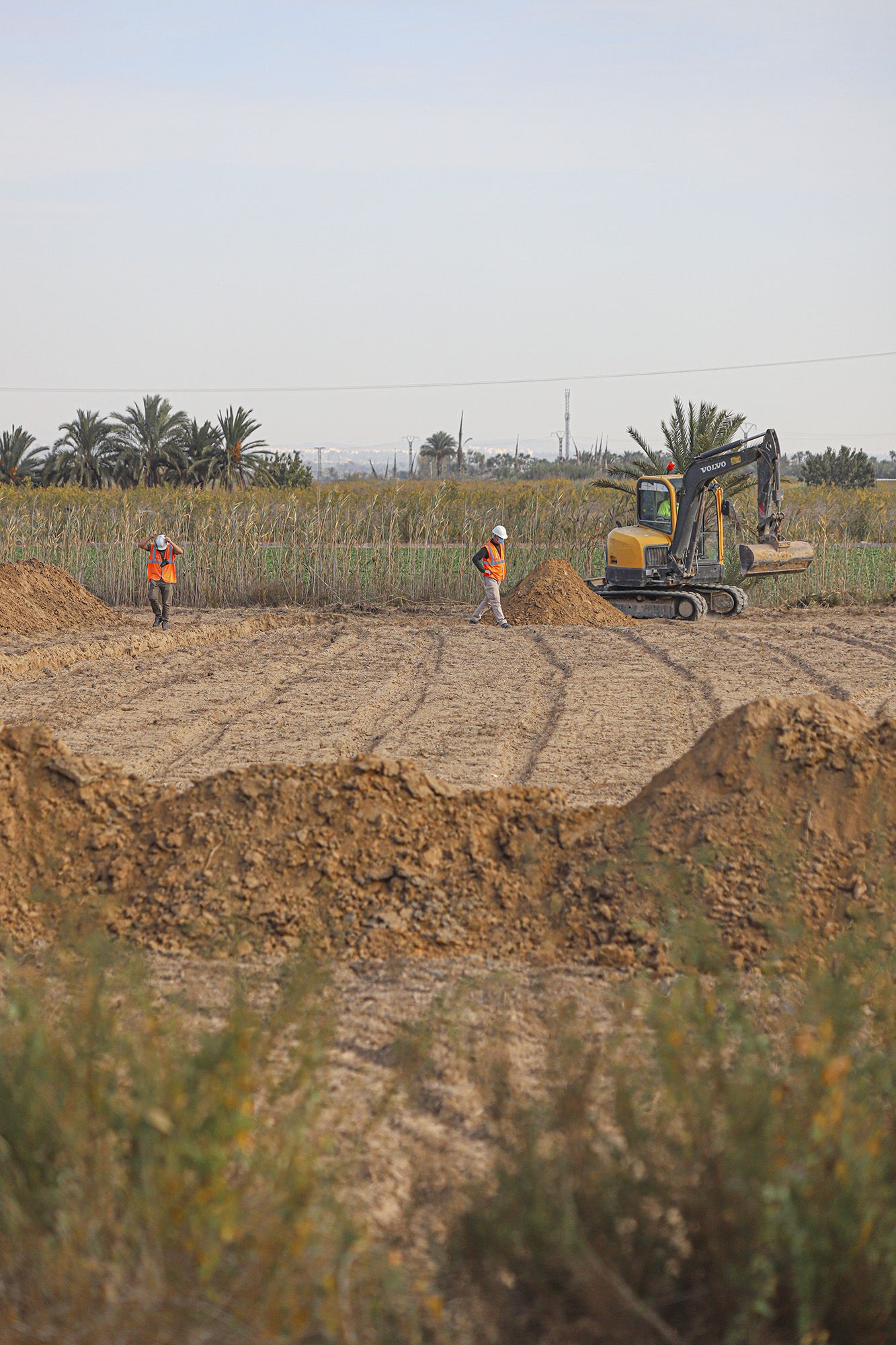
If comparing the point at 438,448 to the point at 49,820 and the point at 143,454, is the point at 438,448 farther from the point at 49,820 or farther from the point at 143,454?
the point at 49,820

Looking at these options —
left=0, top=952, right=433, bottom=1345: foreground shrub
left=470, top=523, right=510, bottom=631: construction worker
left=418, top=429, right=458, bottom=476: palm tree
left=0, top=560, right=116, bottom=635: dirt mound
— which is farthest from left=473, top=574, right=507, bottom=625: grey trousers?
left=418, top=429, right=458, bottom=476: palm tree

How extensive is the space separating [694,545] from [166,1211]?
17.8 m

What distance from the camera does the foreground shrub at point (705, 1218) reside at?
2.37m

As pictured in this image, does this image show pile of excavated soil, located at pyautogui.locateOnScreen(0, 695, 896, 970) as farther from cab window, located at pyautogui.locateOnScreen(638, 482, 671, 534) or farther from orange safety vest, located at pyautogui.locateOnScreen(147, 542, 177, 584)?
cab window, located at pyautogui.locateOnScreen(638, 482, 671, 534)

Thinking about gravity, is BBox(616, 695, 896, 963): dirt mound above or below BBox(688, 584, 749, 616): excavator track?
below

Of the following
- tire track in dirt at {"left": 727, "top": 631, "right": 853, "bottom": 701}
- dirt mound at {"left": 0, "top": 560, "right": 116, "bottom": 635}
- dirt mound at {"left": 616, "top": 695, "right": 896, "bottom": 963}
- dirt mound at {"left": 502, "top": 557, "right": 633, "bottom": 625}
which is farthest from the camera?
dirt mound at {"left": 502, "top": 557, "right": 633, "bottom": 625}

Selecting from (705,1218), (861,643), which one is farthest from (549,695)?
(705,1218)

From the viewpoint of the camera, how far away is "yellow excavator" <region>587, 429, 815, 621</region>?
18.5m

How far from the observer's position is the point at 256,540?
2250cm

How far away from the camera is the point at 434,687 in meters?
13.5

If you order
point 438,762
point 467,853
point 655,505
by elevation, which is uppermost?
point 655,505

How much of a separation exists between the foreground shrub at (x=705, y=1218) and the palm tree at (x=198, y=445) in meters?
42.4

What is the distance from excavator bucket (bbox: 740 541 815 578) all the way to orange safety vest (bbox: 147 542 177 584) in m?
8.52

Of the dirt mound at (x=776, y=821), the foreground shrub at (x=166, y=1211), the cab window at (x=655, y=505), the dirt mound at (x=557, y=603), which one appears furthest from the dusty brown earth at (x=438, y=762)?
the cab window at (x=655, y=505)
